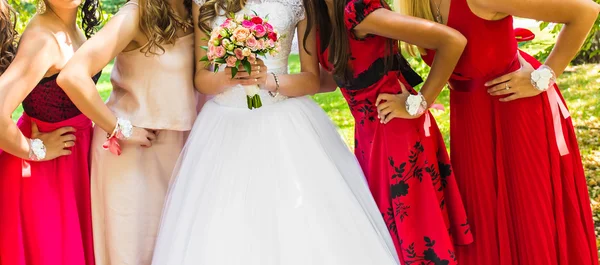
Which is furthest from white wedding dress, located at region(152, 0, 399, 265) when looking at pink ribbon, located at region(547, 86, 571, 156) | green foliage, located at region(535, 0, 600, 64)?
green foliage, located at region(535, 0, 600, 64)

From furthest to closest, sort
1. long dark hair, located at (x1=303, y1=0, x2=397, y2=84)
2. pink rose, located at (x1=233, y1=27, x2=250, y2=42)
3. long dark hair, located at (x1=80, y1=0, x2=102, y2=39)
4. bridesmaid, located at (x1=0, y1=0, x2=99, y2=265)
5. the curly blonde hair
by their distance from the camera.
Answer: long dark hair, located at (x1=80, y1=0, x2=102, y2=39) → the curly blonde hair → long dark hair, located at (x1=303, y1=0, x2=397, y2=84) → bridesmaid, located at (x1=0, y1=0, x2=99, y2=265) → pink rose, located at (x1=233, y1=27, x2=250, y2=42)

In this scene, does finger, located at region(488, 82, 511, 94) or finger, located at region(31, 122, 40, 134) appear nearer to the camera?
finger, located at region(488, 82, 511, 94)

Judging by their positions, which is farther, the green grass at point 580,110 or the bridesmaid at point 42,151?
the green grass at point 580,110

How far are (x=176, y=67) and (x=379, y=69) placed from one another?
1.02 metres

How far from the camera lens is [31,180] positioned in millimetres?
3246

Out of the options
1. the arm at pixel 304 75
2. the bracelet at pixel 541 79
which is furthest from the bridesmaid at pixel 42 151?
the bracelet at pixel 541 79

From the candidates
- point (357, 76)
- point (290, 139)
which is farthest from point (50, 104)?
point (357, 76)

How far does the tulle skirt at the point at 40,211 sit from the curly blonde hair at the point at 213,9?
2.68 ft

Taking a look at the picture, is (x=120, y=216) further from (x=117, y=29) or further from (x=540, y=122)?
(x=540, y=122)

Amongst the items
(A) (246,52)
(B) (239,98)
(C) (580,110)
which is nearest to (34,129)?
(B) (239,98)

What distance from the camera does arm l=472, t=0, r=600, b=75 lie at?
3.01 m

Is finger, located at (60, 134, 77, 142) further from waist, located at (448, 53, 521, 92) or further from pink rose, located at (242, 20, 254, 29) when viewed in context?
waist, located at (448, 53, 521, 92)

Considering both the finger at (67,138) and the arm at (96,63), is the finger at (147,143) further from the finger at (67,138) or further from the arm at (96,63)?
the finger at (67,138)

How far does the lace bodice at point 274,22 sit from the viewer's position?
3.37 metres
